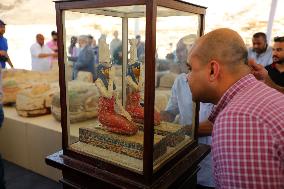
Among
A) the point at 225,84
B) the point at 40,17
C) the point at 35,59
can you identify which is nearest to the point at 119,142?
the point at 225,84

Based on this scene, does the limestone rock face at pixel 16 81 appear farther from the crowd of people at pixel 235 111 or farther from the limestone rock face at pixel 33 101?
the crowd of people at pixel 235 111

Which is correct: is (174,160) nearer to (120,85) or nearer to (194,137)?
(194,137)

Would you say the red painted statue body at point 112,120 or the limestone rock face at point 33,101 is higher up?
the red painted statue body at point 112,120

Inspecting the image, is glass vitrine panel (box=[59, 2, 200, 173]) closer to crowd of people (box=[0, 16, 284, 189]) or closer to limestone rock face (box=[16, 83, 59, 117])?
crowd of people (box=[0, 16, 284, 189])

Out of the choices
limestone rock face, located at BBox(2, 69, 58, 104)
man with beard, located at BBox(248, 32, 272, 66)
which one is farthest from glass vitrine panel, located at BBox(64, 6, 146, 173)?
man with beard, located at BBox(248, 32, 272, 66)

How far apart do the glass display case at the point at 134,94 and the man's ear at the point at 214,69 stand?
17 centimetres

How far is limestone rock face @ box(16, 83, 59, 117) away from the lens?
2.24 m

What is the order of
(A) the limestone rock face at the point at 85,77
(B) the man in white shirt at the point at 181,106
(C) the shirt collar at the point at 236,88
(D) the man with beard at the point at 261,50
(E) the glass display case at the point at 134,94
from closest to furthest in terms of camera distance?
1. (C) the shirt collar at the point at 236,88
2. (E) the glass display case at the point at 134,94
3. (B) the man in white shirt at the point at 181,106
4. (A) the limestone rock face at the point at 85,77
5. (D) the man with beard at the point at 261,50

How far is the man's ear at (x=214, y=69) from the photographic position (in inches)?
32.0

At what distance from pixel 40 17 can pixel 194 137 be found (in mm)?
4578

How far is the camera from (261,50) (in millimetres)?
3682

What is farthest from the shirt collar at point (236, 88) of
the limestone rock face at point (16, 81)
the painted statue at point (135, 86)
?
the limestone rock face at point (16, 81)

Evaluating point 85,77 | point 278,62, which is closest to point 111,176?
point 85,77

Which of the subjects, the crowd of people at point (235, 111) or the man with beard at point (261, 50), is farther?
the man with beard at point (261, 50)
